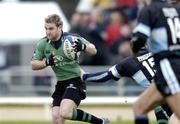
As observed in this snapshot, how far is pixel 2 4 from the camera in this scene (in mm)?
26984

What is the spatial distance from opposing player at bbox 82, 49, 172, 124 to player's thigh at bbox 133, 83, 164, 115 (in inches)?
86.6

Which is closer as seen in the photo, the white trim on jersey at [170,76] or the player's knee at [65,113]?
the white trim on jersey at [170,76]

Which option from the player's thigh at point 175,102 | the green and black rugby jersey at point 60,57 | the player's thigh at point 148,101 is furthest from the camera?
the green and black rugby jersey at point 60,57

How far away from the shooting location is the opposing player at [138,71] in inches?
551

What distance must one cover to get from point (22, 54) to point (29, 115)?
4.04 meters

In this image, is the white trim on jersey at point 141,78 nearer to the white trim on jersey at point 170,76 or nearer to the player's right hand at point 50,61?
the player's right hand at point 50,61

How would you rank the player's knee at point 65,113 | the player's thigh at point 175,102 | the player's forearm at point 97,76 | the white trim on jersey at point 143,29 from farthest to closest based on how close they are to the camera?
the player's knee at point 65,113 → the player's forearm at point 97,76 → the player's thigh at point 175,102 → the white trim on jersey at point 143,29

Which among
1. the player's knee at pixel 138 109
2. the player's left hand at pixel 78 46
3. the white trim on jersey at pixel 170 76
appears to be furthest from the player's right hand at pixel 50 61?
the white trim on jersey at pixel 170 76

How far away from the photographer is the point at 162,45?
11.6 meters

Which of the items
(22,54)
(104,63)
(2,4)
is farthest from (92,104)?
(2,4)

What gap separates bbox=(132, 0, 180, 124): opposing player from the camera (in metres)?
11.4

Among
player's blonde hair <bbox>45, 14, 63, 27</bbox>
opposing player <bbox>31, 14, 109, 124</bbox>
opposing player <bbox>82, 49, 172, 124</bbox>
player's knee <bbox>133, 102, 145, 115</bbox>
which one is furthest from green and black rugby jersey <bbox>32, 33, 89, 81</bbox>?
player's knee <bbox>133, 102, 145, 115</bbox>

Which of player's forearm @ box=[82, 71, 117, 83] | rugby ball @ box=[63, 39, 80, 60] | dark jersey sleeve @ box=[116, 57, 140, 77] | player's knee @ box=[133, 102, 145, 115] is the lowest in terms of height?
player's knee @ box=[133, 102, 145, 115]

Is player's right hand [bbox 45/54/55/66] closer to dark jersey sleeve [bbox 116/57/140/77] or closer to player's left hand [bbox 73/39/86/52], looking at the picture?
player's left hand [bbox 73/39/86/52]
